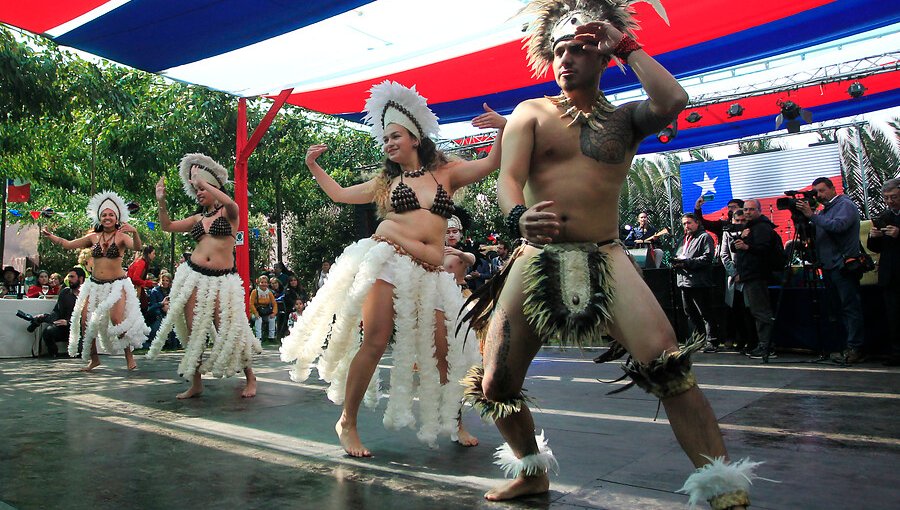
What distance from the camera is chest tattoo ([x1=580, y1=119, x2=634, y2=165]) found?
2.21 meters

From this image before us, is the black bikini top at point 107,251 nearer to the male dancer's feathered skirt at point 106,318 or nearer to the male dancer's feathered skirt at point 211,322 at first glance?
the male dancer's feathered skirt at point 106,318

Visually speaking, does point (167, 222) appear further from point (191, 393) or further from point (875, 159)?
point (875, 159)

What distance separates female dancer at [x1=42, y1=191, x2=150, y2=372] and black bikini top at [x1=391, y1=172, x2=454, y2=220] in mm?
4588

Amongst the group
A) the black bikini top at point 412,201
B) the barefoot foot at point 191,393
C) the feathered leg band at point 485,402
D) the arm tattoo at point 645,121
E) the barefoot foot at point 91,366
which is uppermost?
the arm tattoo at point 645,121

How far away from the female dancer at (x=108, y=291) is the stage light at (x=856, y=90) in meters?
11.3

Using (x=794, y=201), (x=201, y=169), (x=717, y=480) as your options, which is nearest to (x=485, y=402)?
(x=717, y=480)

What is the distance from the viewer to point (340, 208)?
855 inches

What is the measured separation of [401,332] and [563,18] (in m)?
1.68

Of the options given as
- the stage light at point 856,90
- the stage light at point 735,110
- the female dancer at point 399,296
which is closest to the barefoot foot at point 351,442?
the female dancer at point 399,296

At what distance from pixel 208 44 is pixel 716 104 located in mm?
9868

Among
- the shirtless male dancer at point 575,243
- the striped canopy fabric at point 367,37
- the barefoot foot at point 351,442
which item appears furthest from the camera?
the striped canopy fabric at point 367,37

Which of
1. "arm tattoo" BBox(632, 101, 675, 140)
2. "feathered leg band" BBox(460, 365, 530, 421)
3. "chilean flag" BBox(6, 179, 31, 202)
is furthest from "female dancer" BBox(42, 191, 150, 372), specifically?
→ "chilean flag" BBox(6, 179, 31, 202)

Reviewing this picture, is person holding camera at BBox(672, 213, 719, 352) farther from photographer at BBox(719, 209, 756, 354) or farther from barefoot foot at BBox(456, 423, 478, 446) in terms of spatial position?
barefoot foot at BBox(456, 423, 478, 446)

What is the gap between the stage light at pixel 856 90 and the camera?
35.1ft
